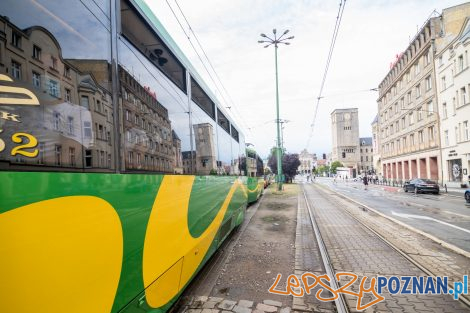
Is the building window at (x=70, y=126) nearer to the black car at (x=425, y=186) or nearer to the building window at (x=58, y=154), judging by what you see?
the building window at (x=58, y=154)

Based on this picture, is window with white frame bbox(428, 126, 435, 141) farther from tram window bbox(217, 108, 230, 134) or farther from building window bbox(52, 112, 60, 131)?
building window bbox(52, 112, 60, 131)

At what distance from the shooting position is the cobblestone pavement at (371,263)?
3914 millimetres

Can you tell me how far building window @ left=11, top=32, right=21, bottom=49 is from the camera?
62.9 inches

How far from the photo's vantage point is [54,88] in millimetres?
1870

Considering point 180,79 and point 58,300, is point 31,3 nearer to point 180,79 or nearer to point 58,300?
point 58,300

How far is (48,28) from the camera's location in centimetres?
183

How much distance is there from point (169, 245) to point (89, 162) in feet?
5.07

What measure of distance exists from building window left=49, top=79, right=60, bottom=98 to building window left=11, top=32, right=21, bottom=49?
0.86ft

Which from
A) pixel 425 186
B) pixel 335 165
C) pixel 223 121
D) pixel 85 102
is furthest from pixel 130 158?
pixel 335 165

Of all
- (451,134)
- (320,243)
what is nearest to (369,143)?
(451,134)

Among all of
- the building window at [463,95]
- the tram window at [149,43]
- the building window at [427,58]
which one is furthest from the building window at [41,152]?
the building window at [427,58]

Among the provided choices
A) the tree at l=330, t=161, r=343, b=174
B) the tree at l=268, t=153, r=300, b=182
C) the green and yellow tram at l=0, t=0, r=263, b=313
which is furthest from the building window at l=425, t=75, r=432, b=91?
the tree at l=330, t=161, r=343, b=174

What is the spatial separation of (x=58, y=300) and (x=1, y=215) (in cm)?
63

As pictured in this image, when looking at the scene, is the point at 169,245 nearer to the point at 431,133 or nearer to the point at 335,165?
the point at 431,133
